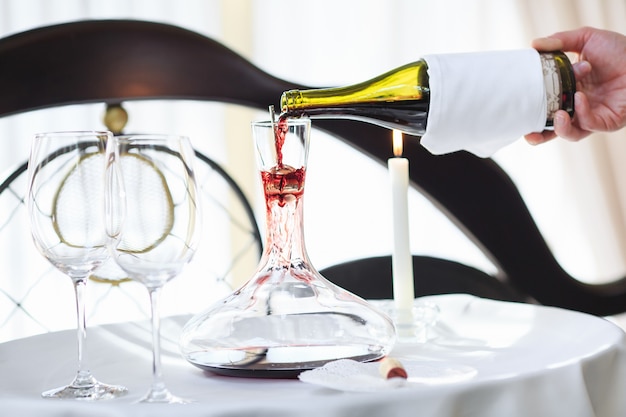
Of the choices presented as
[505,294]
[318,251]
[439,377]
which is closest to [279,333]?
[439,377]

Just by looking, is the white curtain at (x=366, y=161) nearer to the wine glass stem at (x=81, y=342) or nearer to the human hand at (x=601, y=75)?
the human hand at (x=601, y=75)

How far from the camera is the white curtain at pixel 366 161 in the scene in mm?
2396

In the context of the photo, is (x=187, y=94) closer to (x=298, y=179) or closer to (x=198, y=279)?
(x=198, y=279)

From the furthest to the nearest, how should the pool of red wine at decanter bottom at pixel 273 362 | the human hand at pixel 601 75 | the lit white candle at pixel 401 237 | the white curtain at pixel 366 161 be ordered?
the white curtain at pixel 366 161
the human hand at pixel 601 75
the lit white candle at pixel 401 237
the pool of red wine at decanter bottom at pixel 273 362

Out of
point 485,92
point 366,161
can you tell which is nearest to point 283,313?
→ point 485,92

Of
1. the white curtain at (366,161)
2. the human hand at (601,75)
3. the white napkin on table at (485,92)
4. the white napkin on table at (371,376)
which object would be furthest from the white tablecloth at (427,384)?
the white curtain at (366,161)

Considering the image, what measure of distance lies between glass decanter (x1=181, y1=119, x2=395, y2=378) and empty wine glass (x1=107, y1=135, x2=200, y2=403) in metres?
0.11

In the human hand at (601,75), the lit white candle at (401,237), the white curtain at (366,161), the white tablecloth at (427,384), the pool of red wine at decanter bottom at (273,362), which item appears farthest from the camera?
the white curtain at (366,161)

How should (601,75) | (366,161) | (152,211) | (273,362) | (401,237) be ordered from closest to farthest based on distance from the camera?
(152,211) < (273,362) < (401,237) < (601,75) < (366,161)

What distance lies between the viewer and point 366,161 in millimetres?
2439

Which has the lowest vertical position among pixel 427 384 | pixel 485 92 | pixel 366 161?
pixel 427 384

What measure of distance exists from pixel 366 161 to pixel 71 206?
180 centimetres

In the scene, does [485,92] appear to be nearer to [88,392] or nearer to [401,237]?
[401,237]

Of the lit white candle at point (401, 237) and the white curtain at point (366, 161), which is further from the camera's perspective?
the white curtain at point (366, 161)
